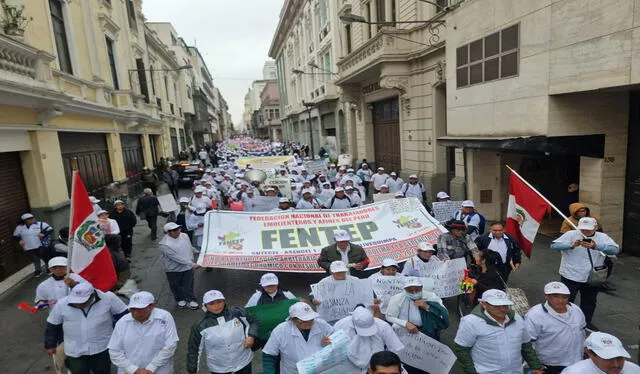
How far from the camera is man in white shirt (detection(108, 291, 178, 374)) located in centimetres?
377

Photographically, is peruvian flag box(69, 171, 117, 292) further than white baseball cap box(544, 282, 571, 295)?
Yes

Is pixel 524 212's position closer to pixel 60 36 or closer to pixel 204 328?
pixel 204 328

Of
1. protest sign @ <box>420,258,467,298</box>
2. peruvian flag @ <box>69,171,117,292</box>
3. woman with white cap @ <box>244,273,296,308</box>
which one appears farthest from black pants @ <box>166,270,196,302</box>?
protest sign @ <box>420,258,467,298</box>

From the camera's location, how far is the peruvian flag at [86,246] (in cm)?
475

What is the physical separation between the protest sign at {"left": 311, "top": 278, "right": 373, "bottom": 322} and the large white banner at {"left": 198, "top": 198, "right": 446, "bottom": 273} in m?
2.06

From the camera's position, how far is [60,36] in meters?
13.8

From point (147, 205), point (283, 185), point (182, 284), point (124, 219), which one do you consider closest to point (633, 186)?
point (283, 185)

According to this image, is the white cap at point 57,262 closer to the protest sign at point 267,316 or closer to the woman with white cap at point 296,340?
the protest sign at point 267,316

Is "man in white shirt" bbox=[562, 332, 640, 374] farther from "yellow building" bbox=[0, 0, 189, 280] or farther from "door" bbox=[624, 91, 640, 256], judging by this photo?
"yellow building" bbox=[0, 0, 189, 280]

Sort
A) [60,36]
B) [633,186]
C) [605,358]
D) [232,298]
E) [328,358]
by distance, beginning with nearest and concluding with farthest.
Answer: [605,358], [328,358], [232,298], [633,186], [60,36]

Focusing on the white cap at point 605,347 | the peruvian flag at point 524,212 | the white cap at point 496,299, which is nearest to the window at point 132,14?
the peruvian flag at point 524,212

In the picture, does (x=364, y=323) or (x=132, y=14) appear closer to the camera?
(x=364, y=323)

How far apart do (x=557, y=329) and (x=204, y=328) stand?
3.40 m

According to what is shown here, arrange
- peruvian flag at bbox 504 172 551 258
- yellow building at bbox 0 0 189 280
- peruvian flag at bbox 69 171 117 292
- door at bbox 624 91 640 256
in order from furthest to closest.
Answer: yellow building at bbox 0 0 189 280 → door at bbox 624 91 640 256 → peruvian flag at bbox 504 172 551 258 → peruvian flag at bbox 69 171 117 292
